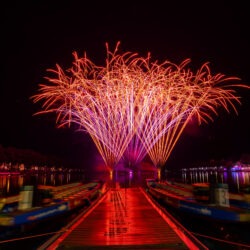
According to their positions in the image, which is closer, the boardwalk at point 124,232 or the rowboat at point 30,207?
the boardwalk at point 124,232

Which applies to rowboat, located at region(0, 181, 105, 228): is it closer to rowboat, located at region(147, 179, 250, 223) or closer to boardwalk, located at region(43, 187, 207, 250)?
boardwalk, located at region(43, 187, 207, 250)

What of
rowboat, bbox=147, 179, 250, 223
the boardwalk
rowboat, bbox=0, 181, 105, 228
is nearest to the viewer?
the boardwalk

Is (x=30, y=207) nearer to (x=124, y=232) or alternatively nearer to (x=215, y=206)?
(x=124, y=232)

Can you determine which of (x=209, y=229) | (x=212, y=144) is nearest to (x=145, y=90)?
(x=209, y=229)

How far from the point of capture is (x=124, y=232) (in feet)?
37.2

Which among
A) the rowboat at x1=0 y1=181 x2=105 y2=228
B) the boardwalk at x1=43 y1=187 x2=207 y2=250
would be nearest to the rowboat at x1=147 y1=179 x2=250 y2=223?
the boardwalk at x1=43 y1=187 x2=207 y2=250

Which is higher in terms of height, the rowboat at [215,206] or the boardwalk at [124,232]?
the rowboat at [215,206]

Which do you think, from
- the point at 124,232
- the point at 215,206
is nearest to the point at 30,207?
the point at 124,232

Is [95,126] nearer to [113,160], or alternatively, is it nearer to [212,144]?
[113,160]

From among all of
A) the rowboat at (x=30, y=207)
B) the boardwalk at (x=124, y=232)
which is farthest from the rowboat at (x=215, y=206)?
the rowboat at (x=30, y=207)

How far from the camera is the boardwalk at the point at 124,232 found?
32.4 ft

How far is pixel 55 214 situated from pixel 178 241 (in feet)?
31.2

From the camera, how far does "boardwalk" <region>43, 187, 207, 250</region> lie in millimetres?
9875

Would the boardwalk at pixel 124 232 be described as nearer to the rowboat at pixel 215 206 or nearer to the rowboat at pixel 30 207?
the rowboat at pixel 30 207
